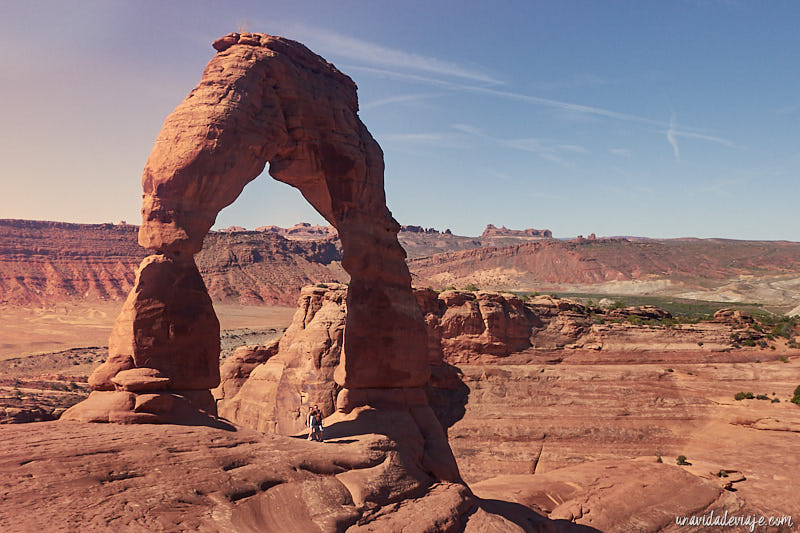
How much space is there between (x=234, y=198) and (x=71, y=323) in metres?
80.0

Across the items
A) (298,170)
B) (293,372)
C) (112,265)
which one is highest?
(298,170)

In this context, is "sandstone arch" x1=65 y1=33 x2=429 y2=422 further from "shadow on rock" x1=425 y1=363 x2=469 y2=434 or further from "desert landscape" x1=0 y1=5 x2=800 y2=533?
"shadow on rock" x1=425 y1=363 x2=469 y2=434

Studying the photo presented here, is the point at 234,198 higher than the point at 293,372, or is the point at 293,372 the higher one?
the point at 234,198

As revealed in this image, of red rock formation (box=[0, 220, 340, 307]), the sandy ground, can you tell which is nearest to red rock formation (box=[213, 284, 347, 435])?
the sandy ground

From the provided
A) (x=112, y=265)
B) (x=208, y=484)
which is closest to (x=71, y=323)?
(x=112, y=265)

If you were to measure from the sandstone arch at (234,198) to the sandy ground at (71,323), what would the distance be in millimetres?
54712

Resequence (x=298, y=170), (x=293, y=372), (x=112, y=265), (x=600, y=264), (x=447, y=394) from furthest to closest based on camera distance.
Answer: (x=600, y=264), (x=112, y=265), (x=447, y=394), (x=293, y=372), (x=298, y=170)

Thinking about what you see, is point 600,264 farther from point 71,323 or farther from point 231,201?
point 231,201

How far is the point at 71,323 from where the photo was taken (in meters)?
82.7

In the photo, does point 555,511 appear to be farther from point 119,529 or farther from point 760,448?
point 119,529

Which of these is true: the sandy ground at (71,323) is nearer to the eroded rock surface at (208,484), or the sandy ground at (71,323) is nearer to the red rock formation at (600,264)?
the red rock formation at (600,264)

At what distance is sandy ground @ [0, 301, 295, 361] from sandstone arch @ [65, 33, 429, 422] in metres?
54.7

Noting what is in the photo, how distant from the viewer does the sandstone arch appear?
12.6m

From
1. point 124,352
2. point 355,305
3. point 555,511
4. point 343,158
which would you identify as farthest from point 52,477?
point 555,511
